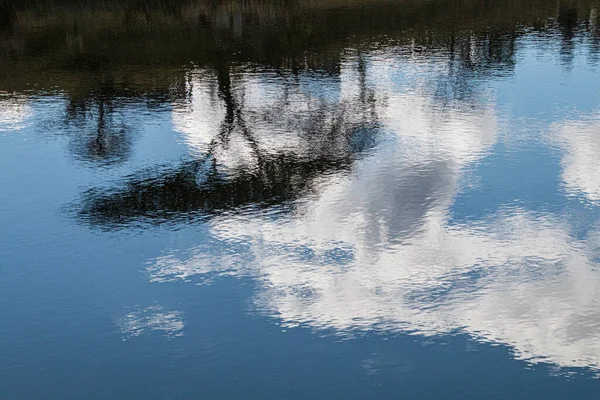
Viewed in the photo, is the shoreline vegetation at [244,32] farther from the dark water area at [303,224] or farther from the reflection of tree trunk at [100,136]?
the reflection of tree trunk at [100,136]

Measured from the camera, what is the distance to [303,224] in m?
10.5

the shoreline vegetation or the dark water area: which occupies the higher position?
the shoreline vegetation

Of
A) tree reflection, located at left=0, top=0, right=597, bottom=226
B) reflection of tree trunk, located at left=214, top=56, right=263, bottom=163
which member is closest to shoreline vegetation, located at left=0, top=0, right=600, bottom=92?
tree reflection, located at left=0, top=0, right=597, bottom=226

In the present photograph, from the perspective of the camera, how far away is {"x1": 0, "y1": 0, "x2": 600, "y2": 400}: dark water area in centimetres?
758

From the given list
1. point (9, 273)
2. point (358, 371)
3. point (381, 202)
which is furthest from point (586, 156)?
point (9, 273)

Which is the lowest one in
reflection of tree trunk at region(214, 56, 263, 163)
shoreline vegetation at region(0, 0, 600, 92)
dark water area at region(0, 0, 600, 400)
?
dark water area at region(0, 0, 600, 400)

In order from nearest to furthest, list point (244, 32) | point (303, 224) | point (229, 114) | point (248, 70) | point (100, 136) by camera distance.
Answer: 1. point (303, 224)
2. point (100, 136)
3. point (229, 114)
4. point (248, 70)
5. point (244, 32)

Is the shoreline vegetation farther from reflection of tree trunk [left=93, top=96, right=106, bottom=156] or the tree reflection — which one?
reflection of tree trunk [left=93, top=96, right=106, bottom=156]

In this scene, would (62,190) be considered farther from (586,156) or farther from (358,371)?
(586,156)

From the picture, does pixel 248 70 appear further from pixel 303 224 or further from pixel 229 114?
pixel 303 224

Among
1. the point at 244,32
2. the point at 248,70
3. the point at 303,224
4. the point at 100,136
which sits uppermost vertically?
the point at 244,32

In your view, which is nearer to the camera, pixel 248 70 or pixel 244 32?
pixel 248 70

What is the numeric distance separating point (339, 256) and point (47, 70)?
11649mm

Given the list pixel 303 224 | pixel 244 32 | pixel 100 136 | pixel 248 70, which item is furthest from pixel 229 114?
pixel 244 32
